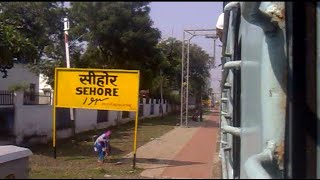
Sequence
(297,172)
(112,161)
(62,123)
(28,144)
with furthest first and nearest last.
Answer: (28,144), (112,161), (62,123), (297,172)

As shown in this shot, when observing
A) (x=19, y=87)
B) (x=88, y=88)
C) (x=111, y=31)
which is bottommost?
(x=88, y=88)

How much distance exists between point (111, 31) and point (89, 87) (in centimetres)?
123

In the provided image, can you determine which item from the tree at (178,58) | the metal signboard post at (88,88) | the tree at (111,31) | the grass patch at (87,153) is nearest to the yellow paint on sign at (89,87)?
the metal signboard post at (88,88)

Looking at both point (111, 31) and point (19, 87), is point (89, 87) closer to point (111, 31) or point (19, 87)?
point (111, 31)

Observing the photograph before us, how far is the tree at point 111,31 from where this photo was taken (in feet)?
6.96

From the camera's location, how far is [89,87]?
447 cm

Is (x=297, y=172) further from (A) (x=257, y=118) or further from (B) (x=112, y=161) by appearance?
(B) (x=112, y=161)

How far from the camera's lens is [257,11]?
6.73ft

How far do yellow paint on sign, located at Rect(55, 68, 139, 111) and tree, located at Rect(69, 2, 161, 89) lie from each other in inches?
4.1

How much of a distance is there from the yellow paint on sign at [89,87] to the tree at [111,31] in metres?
0.11

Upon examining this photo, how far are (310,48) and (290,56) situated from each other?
0.09m

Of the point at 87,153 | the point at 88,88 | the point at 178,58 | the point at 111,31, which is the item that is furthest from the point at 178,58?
the point at 111,31

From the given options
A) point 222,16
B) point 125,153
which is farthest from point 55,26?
point 125,153

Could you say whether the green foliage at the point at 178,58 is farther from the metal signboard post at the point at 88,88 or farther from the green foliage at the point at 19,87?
the green foliage at the point at 19,87
